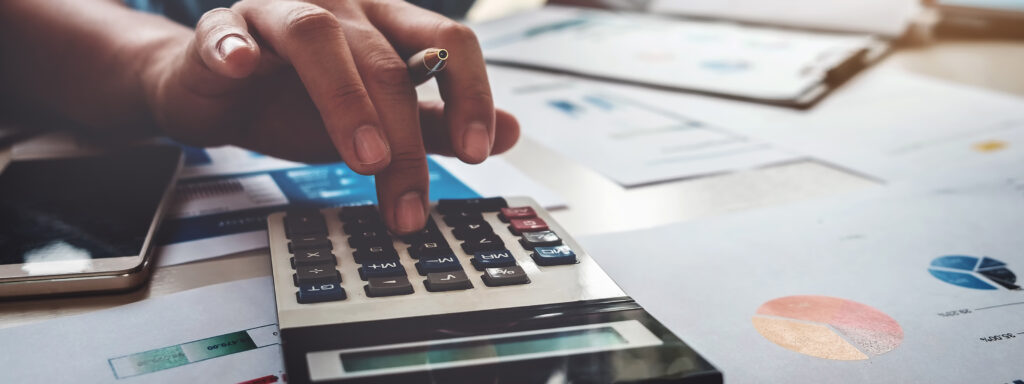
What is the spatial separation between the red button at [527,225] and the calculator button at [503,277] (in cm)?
5

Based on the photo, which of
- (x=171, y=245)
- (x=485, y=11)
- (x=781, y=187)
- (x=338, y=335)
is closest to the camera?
(x=338, y=335)

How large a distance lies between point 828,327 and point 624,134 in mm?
339

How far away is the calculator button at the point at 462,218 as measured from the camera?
16.1 inches

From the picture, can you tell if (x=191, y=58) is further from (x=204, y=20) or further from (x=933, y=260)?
(x=933, y=260)

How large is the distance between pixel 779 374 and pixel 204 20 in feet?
1.18

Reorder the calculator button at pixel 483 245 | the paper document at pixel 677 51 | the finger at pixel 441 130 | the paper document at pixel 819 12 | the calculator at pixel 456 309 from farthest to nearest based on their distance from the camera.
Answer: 1. the paper document at pixel 819 12
2. the paper document at pixel 677 51
3. the finger at pixel 441 130
4. the calculator button at pixel 483 245
5. the calculator at pixel 456 309

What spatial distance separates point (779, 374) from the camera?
31 centimetres

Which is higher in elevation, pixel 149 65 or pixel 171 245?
pixel 149 65

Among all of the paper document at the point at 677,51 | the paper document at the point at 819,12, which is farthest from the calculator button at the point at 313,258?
the paper document at the point at 819,12

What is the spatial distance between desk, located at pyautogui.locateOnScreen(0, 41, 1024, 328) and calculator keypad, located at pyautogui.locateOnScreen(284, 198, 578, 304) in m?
0.04

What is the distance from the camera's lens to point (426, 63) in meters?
0.41

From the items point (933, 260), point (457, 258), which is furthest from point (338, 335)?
point (933, 260)

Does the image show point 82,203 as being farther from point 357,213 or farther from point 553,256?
point 553,256

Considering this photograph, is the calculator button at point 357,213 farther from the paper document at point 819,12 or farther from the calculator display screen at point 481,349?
the paper document at point 819,12
